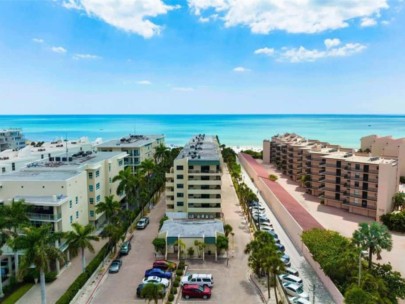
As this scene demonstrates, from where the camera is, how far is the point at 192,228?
4112cm

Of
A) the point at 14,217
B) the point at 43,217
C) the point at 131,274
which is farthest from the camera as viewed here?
the point at 131,274

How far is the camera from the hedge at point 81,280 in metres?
27.7

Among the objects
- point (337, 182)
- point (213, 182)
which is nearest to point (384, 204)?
point (337, 182)

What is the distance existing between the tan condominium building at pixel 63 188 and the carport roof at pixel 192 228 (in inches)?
411

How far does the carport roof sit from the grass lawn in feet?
49.1

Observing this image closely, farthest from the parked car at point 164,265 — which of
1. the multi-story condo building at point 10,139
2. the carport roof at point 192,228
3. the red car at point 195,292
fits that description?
the multi-story condo building at point 10,139

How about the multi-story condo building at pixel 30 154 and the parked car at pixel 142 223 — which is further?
the multi-story condo building at pixel 30 154

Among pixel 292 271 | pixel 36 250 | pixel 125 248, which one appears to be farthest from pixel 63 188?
pixel 292 271

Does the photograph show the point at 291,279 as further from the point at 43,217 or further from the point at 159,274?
the point at 43,217

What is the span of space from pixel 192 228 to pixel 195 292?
11.7 meters

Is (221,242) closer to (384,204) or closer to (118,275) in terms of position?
(118,275)

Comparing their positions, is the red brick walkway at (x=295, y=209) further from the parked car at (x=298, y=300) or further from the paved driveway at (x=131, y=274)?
the paved driveway at (x=131, y=274)

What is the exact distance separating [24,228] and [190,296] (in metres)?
15.3

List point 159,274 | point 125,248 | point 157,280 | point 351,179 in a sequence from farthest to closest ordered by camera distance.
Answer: point 351,179 → point 125,248 → point 159,274 → point 157,280
